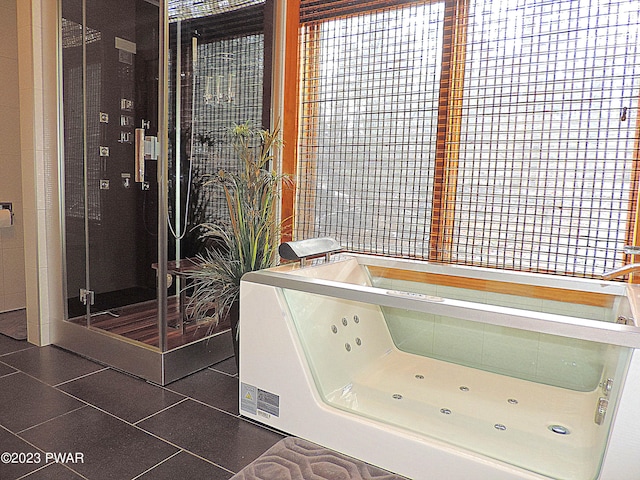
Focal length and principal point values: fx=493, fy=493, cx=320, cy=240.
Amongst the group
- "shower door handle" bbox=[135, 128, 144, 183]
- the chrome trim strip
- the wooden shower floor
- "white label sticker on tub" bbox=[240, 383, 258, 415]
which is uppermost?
"shower door handle" bbox=[135, 128, 144, 183]

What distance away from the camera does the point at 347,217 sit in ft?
10.4

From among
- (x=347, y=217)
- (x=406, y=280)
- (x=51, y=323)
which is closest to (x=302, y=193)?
(x=347, y=217)

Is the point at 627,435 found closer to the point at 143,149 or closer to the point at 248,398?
the point at 248,398

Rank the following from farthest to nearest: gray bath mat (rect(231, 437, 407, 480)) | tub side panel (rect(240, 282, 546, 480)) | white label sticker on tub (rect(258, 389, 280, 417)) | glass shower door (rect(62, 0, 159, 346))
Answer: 1. glass shower door (rect(62, 0, 159, 346))
2. white label sticker on tub (rect(258, 389, 280, 417))
3. gray bath mat (rect(231, 437, 407, 480))
4. tub side panel (rect(240, 282, 546, 480))

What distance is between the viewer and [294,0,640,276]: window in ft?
7.49

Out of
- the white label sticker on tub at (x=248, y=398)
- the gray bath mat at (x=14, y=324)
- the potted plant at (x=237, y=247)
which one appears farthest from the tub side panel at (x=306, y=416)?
the gray bath mat at (x=14, y=324)

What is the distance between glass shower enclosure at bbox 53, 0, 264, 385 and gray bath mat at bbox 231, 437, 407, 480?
94cm

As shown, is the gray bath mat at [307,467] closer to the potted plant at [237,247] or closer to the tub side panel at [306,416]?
the tub side panel at [306,416]

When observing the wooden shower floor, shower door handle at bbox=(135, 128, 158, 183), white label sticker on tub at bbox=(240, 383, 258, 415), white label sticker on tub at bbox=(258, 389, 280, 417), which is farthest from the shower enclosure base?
shower door handle at bbox=(135, 128, 158, 183)

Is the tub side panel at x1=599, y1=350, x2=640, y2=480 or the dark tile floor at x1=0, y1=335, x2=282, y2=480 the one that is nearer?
the tub side panel at x1=599, y1=350, x2=640, y2=480

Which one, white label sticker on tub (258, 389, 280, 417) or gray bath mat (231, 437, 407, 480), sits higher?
white label sticker on tub (258, 389, 280, 417)

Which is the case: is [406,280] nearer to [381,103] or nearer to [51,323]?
[381,103]

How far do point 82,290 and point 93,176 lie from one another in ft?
2.37

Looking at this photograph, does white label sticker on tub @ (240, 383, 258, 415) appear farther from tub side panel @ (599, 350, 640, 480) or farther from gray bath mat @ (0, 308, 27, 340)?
gray bath mat @ (0, 308, 27, 340)
